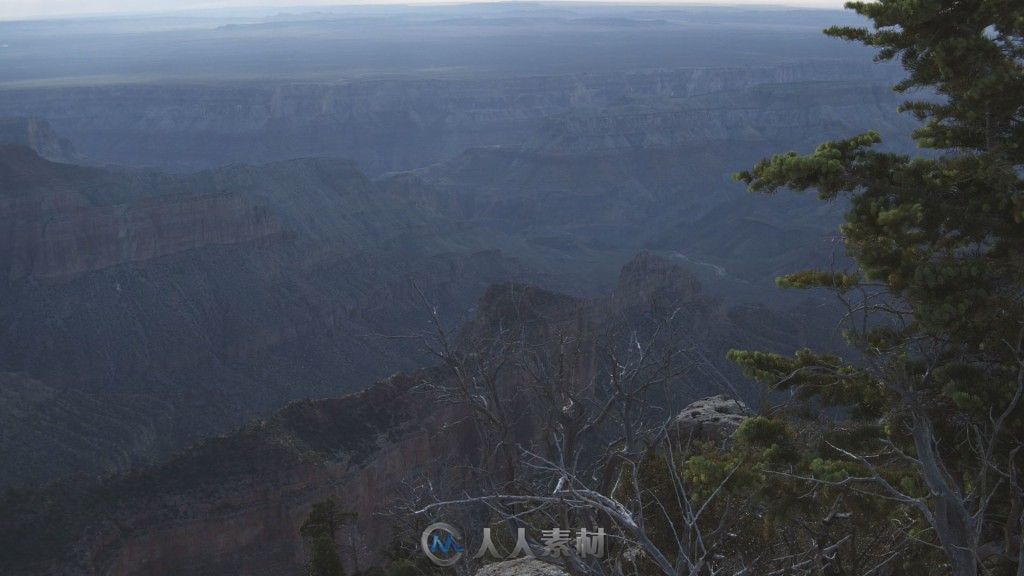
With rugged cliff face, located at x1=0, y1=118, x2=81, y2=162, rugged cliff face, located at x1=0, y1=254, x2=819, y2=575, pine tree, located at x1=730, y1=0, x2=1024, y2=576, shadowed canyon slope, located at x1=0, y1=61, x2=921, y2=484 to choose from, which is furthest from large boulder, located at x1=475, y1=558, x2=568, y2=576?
rugged cliff face, located at x1=0, y1=118, x2=81, y2=162

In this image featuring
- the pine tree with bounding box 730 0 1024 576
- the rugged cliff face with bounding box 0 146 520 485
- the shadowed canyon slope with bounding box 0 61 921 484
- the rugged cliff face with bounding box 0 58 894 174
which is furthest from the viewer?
the rugged cliff face with bounding box 0 58 894 174

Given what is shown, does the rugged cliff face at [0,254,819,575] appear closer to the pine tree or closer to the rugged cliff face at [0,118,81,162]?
the pine tree

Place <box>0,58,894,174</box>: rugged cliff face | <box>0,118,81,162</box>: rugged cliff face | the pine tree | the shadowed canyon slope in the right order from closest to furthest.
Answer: the pine tree
the shadowed canyon slope
<box>0,118,81,162</box>: rugged cliff face
<box>0,58,894,174</box>: rugged cliff face

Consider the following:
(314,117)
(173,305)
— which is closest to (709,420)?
(173,305)

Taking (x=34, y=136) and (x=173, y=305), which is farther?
(x=34, y=136)

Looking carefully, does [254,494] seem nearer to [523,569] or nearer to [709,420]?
[709,420]

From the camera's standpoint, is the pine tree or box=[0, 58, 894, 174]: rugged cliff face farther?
box=[0, 58, 894, 174]: rugged cliff face

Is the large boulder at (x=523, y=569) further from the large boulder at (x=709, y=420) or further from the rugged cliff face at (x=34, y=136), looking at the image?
the rugged cliff face at (x=34, y=136)
